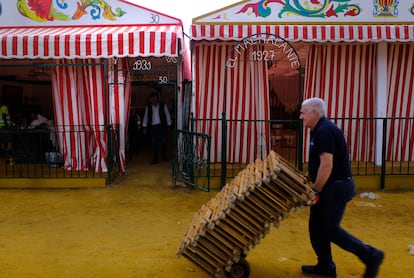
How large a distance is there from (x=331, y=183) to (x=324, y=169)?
0.22m

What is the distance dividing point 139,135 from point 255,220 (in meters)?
9.62

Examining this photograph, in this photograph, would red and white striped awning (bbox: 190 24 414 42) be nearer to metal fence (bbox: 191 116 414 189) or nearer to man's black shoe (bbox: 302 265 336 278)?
metal fence (bbox: 191 116 414 189)

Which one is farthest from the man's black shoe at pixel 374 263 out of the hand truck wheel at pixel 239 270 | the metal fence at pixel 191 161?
the metal fence at pixel 191 161

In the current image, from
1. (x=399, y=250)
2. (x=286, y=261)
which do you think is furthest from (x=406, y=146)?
(x=286, y=261)

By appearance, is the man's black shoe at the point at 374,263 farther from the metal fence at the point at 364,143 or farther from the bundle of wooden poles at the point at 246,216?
the metal fence at the point at 364,143

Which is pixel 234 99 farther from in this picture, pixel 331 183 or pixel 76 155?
pixel 331 183

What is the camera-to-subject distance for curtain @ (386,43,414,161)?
8.27 metres

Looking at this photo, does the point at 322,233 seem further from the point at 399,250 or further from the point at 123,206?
the point at 123,206

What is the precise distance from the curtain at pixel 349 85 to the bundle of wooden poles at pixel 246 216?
5.13 meters

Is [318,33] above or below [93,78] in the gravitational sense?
above

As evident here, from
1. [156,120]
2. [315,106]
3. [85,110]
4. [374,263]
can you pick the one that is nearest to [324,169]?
[315,106]

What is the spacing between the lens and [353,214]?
6.23 metres

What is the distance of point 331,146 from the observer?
3543 mm

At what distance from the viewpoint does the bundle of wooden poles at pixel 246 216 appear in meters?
3.49
